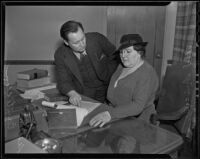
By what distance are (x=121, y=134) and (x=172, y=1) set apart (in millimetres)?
548

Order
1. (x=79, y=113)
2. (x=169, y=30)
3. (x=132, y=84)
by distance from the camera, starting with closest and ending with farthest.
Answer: (x=169, y=30) → (x=132, y=84) → (x=79, y=113)

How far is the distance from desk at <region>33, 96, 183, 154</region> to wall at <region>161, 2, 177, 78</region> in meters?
0.28

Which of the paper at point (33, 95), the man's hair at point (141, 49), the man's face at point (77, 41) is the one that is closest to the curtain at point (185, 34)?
the man's hair at point (141, 49)

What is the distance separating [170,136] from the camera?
867 millimetres

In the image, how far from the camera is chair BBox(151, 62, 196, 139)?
0.85 meters

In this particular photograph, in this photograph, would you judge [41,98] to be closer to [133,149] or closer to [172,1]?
[133,149]

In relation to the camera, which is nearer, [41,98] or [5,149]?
[5,149]

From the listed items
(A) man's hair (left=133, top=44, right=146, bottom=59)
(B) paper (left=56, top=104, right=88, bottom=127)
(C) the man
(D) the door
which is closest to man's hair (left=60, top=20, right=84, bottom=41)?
(C) the man

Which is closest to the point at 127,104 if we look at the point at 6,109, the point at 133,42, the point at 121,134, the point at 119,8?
the point at 121,134

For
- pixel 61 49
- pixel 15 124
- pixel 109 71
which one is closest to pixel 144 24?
pixel 109 71

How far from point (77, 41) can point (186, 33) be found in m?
0.42

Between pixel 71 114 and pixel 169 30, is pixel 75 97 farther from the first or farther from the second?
pixel 169 30

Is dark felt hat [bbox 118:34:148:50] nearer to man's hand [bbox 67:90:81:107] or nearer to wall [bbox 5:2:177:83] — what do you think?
wall [bbox 5:2:177:83]

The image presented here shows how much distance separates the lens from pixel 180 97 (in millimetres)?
852
